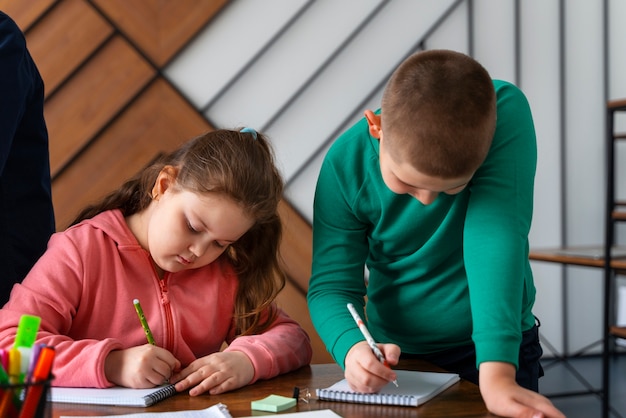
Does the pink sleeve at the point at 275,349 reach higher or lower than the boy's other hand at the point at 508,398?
lower

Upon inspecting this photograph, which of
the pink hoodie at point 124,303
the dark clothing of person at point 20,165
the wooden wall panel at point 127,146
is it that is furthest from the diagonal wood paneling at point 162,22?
the pink hoodie at point 124,303

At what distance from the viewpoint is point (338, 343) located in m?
0.98

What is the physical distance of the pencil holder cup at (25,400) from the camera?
0.57 meters

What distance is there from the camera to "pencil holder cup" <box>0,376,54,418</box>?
0.57 metres

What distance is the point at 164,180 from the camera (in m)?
1.13

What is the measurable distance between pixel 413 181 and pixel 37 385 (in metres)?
0.49

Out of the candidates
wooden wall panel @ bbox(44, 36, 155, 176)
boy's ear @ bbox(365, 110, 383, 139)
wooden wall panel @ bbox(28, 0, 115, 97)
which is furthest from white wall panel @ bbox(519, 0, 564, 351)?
boy's ear @ bbox(365, 110, 383, 139)

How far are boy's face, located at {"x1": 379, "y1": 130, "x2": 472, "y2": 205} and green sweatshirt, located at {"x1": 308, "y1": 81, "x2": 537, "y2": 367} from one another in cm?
9

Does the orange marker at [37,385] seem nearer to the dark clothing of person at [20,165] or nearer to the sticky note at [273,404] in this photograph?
the sticky note at [273,404]

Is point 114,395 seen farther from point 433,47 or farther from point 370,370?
point 433,47

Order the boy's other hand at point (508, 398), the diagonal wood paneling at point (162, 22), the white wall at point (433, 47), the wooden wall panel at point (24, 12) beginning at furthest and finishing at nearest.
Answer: the white wall at point (433, 47), the diagonal wood paneling at point (162, 22), the wooden wall panel at point (24, 12), the boy's other hand at point (508, 398)

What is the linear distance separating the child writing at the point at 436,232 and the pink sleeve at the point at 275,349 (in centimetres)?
6

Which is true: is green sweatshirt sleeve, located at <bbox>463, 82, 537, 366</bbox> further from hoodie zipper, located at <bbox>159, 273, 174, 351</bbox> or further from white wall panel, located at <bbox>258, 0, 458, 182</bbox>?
white wall panel, located at <bbox>258, 0, 458, 182</bbox>

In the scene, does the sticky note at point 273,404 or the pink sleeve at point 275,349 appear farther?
the pink sleeve at point 275,349
